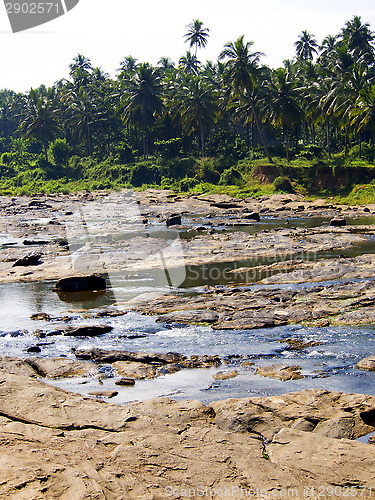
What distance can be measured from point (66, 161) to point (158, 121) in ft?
57.2

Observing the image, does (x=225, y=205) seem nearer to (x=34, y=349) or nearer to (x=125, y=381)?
(x=34, y=349)

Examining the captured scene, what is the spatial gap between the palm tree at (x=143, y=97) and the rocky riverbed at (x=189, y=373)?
3845cm

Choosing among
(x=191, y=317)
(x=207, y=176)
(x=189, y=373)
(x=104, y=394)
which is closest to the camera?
(x=104, y=394)

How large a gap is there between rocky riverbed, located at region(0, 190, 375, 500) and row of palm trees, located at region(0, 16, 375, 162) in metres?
24.6

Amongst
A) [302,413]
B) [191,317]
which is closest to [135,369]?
[302,413]

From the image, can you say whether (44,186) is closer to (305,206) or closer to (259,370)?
(305,206)

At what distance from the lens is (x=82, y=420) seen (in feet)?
24.4

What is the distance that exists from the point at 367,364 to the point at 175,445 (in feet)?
15.1

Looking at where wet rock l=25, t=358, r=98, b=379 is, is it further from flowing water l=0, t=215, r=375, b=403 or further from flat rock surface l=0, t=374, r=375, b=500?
flat rock surface l=0, t=374, r=375, b=500

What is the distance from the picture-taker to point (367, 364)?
9.77 m

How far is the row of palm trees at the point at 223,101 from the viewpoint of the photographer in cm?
4675

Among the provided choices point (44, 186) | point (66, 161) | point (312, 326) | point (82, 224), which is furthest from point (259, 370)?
point (66, 161)

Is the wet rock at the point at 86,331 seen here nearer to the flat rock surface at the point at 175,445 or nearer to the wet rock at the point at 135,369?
the wet rock at the point at 135,369

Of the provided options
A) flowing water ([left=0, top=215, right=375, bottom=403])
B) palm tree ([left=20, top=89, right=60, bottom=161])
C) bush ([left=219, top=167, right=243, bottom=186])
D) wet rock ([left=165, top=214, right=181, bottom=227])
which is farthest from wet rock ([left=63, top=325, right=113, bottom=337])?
palm tree ([left=20, top=89, right=60, bottom=161])
